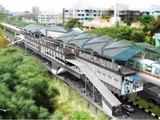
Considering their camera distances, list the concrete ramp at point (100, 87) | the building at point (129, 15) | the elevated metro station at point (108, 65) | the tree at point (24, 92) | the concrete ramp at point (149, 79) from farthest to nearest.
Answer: the building at point (129, 15), the concrete ramp at point (149, 79), the elevated metro station at point (108, 65), the concrete ramp at point (100, 87), the tree at point (24, 92)

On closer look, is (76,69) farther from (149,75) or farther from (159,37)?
(159,37)

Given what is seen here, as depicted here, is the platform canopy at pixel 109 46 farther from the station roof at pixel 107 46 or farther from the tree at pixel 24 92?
the tree at pixel 24 92

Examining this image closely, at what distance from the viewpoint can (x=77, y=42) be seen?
21969 mm

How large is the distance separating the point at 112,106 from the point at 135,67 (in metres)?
4.24

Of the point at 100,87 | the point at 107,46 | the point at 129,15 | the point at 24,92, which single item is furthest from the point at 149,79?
the point at 129,15

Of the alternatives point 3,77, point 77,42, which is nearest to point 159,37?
point 77,42

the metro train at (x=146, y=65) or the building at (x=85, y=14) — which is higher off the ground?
the building at (x=85, y=14)

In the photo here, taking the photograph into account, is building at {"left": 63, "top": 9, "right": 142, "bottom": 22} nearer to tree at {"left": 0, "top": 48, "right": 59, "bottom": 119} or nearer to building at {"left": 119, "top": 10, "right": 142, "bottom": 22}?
building at {"left": 119, "top": 10, "right": 142, "bottom": 22}

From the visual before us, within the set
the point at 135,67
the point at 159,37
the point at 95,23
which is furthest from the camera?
the point at 95,23

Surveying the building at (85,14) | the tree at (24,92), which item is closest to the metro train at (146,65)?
the tree at (24,92)

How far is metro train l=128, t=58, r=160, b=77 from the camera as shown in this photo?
57.1ft

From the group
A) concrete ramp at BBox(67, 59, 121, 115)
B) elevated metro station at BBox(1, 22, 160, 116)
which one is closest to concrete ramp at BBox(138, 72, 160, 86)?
elevated metro station at BBox(1, 22, 160, 116)

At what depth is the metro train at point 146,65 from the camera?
17.4m

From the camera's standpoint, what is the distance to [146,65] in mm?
17938
